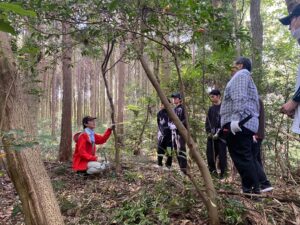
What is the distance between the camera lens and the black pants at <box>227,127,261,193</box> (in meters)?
3.55

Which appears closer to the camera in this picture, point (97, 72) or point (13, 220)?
point (13, 220)

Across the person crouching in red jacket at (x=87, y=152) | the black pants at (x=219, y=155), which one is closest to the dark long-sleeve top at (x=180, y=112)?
the black pants at (x=219, y=155)

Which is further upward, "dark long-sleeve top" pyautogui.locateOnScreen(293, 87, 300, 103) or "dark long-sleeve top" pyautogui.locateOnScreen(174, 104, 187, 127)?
"dark long-sleeve top" pyautogui.locateOnScreen(293, 87, 300, 103)

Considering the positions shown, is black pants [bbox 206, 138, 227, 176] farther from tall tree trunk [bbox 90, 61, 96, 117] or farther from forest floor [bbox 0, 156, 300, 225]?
tall tree trunk [bbox 90, 61, 96, 117]

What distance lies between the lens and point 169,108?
2.88 m

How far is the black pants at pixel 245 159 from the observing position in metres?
3.55

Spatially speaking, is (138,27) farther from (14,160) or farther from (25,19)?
(14,160)

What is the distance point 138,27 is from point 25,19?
1376 mm

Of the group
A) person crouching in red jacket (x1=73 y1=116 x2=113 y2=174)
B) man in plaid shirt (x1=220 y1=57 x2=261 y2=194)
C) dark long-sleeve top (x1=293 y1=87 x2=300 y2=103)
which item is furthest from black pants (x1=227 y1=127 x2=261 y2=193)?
person crouching in red jacket (x1=73 y1=116 x2=113 y2=174)

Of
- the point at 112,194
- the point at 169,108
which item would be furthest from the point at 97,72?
the point at 169,108

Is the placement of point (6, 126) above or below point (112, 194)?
above

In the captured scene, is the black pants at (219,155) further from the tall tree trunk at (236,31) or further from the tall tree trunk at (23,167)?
the tall tree trunk at (23,167)

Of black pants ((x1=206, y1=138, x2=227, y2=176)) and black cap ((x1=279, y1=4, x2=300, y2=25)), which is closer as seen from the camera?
black cap ((x1=279, y1=4, x2=300, y2=25))

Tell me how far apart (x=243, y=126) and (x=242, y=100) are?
273 mm
